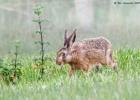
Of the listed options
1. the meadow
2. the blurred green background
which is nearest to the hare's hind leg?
the meadow

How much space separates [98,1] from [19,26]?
25.3ft

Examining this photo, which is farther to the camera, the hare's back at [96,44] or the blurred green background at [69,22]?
the blurred green background at [69,22]

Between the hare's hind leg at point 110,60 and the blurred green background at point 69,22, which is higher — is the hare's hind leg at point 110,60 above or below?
below

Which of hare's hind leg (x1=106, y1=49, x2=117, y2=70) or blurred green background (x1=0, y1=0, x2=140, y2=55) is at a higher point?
blurred green background (x1=0, y1=0, x2=140, y2=55)

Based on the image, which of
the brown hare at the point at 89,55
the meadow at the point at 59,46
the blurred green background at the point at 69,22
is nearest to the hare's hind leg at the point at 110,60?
the brown hare at the point at 89,55

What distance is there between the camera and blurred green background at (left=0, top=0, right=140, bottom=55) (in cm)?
1677

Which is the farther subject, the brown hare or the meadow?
the brown hare

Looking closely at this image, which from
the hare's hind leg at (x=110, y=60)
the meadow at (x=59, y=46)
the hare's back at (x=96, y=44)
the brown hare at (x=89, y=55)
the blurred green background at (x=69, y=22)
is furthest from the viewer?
the blurred green background at (x=69, y=22)

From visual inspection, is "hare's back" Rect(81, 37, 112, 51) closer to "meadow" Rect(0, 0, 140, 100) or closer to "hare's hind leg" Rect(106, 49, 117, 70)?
"hare's hind leg" Rect(106, 49, 117, 70)

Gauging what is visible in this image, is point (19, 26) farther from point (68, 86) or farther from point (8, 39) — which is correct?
point (68, 86)

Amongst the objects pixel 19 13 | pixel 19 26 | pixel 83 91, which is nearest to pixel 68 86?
pixel 83 91

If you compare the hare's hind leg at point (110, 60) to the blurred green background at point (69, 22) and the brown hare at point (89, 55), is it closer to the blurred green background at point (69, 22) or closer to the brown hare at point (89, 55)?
the brown hare at point (89, 55)

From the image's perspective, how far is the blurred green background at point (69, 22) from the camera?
16.8 m

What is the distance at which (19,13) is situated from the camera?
26156 mm
